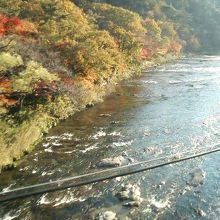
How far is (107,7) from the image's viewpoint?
6650 cm

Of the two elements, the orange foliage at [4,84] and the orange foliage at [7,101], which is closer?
the orange foliage at [4,84]

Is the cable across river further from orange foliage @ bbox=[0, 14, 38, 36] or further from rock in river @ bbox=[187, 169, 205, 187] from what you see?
orange foliage @ bbox=[0, 14, 38, 36]

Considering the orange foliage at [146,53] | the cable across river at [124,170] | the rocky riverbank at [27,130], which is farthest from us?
the orange foliage at [146,53]

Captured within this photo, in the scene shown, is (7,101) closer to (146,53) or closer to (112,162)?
(112,162)

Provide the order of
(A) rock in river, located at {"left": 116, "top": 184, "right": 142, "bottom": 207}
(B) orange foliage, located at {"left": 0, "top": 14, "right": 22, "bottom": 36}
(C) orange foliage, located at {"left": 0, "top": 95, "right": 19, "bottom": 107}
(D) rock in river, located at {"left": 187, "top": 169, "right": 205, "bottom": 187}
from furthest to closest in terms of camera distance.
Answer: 1. (B) orange foliage, located at {"left": 0, "top": 14, "right": 22, "bottom": 36}
2. (C) orange foliage, located at {"left": 0, "top": 95, "right": 19, "bottom": 107}
3. (D) rock in river, located at {"left": 187, "top": 169, "right": 205, "bottom": 187}
4. (A) rock in river, located at {"left": 116, "top": 184, "right": 142, "bottom": 207}

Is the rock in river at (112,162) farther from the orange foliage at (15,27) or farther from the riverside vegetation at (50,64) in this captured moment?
the orange foliage at (15,27)

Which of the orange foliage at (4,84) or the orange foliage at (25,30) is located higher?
the orange foliage at (25,30)

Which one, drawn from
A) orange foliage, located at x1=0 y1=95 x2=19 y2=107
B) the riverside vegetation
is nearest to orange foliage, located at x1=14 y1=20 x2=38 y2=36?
the riverside vegetation

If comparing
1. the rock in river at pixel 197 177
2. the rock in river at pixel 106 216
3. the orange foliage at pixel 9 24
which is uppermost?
the orange foliage at pixel 9 24

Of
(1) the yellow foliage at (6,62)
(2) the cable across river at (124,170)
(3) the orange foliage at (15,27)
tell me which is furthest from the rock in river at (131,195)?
(3) the orange foliage at (15,27)

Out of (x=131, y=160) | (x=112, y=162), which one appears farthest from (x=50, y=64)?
(x=131, y=160)

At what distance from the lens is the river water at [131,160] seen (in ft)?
39.5

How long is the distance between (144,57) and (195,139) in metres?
37.8

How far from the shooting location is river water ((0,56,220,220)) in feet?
39.5
